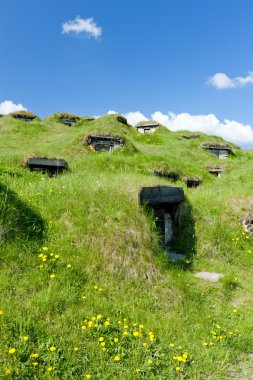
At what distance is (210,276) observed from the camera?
7352mm

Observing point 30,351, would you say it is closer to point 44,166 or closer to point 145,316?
point 145,316

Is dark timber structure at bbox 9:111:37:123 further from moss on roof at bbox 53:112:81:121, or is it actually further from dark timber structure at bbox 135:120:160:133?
dark timber structure at bbox 135:120:160:133

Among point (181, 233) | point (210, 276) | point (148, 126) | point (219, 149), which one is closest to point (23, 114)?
point (148, 126)

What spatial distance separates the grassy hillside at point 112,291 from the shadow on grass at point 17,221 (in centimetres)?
2

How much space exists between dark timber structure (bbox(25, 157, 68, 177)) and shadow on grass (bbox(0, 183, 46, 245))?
790 centimetres

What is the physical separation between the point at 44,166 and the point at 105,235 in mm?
9590

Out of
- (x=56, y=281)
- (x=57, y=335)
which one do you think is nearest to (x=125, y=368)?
(x=57, y=335)

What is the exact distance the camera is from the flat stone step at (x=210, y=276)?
7.15 metres

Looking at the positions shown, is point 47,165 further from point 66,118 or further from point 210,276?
point 66,118

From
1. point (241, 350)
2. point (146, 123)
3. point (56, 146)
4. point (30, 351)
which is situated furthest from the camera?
point (146, 123)

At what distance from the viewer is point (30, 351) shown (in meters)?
3.87

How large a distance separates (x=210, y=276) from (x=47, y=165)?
10.2 meters

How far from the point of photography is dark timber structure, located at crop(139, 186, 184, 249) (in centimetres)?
831

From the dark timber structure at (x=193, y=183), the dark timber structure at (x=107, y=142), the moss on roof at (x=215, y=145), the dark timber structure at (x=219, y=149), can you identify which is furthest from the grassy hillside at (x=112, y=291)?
the dark timber structure at (x=219, y=149)
